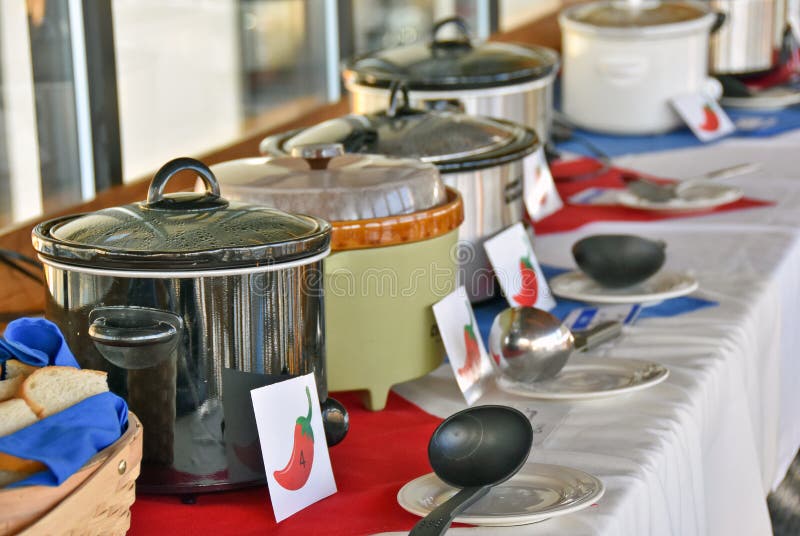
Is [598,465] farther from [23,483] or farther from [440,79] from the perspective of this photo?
[440,79]

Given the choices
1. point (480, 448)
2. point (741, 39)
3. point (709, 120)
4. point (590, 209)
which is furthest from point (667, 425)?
point (741, 39)

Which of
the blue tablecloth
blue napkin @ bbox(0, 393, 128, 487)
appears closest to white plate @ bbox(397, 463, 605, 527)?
blue napkin @ bbox(0, 393, 128, 487)

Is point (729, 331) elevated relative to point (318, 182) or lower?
lower

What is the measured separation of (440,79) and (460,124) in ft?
0.79

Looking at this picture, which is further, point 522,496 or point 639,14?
point 639,14

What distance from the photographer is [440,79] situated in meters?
1.34

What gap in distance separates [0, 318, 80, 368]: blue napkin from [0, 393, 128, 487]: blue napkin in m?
0.07

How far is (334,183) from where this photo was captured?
879 mm

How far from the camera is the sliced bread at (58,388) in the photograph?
0.60 meters

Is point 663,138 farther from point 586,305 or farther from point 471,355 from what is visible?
point 471,355

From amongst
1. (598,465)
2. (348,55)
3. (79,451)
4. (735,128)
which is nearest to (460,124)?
(598,465)

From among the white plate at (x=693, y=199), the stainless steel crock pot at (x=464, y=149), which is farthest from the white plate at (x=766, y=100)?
the stainless steel crock pot at (x=464, y=149)

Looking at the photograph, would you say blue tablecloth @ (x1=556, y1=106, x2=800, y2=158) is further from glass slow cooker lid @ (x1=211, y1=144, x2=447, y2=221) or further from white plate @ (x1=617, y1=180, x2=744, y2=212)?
glass slow cooker lid @ (x1=211, y1=144, x2=447, y2=221)

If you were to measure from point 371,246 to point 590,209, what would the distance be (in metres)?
0.84
